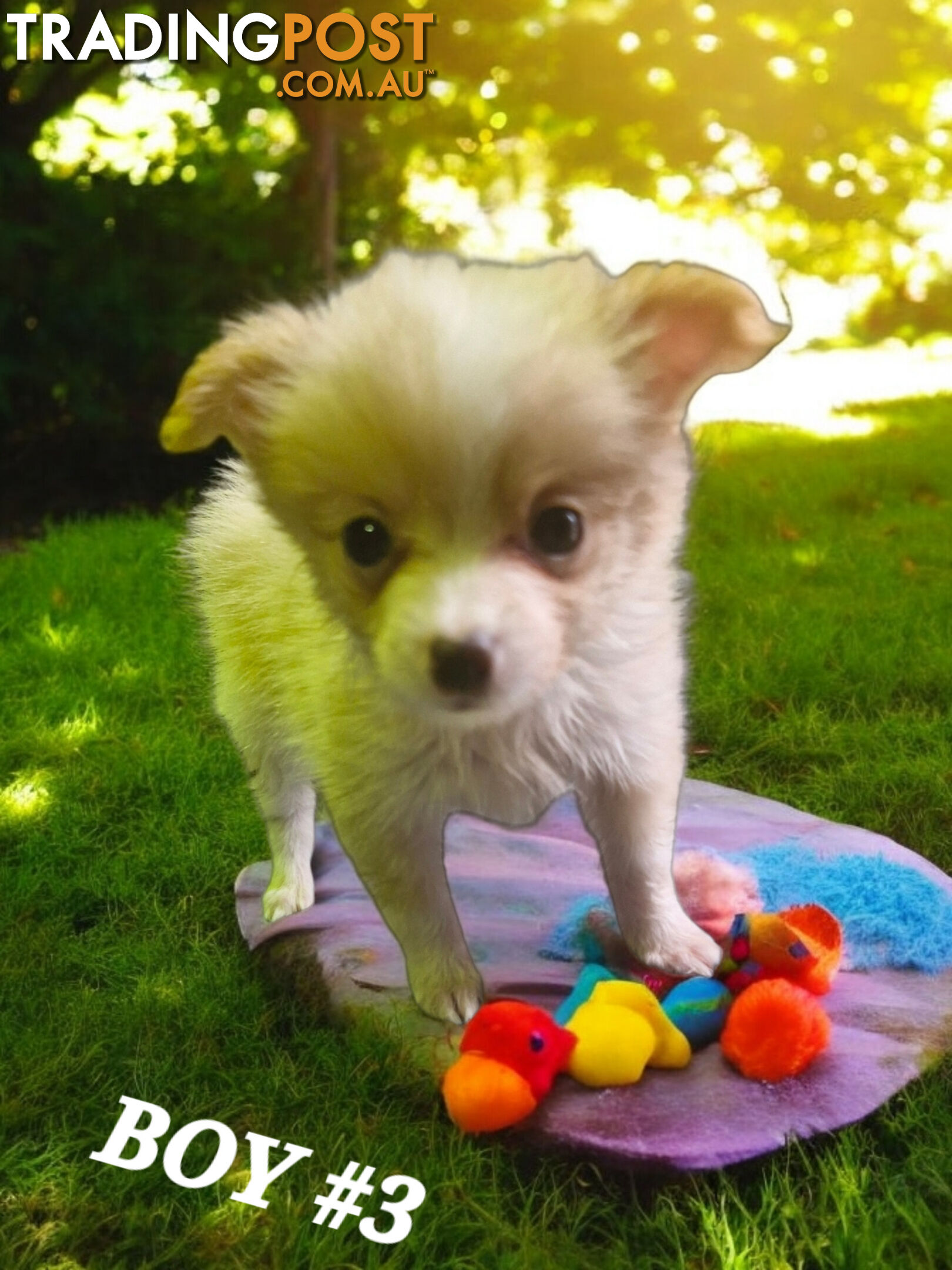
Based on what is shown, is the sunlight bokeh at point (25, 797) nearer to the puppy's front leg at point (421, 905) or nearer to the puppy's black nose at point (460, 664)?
the puppy's front leg at point (421, 905)

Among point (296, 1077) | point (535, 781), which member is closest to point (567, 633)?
point (535, 781)

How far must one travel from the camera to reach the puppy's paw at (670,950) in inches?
80.4

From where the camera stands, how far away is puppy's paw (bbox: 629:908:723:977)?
6.70 feet

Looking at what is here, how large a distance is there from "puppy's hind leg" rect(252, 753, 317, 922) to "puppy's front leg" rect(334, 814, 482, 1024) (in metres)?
0.28

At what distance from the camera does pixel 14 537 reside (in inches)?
188

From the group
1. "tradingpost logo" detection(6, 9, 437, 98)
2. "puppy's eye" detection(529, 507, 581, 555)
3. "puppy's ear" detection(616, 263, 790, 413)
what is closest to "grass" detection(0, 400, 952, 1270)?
"puppy's ear" detection(616, 263, 790, 413)

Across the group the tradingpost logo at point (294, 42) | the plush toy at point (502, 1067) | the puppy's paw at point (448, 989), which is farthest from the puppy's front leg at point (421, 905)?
the tradingpost logo at point (294, 42)

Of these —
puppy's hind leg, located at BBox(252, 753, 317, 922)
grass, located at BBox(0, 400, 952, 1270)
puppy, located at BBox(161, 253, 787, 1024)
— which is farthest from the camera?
puppy's hind leg, located at BBox(252, 753, 317, 922)

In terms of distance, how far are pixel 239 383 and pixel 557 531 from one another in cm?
41

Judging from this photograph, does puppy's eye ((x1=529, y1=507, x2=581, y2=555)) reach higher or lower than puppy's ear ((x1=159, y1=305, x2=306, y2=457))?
lower

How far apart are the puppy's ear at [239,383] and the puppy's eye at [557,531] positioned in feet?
1.09

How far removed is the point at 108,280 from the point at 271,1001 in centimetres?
212

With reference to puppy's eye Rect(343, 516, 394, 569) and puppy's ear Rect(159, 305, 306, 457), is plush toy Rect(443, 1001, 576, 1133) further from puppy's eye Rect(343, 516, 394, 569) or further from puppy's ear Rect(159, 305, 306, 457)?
puppy's ear Rect(159, 305, 306, 457)

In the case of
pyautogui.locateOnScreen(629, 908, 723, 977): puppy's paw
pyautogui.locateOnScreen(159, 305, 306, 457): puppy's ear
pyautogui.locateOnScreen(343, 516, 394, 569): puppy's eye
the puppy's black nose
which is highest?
pyautogui.locateOnScreen(159, 305, 306, 457): puppy's ear
